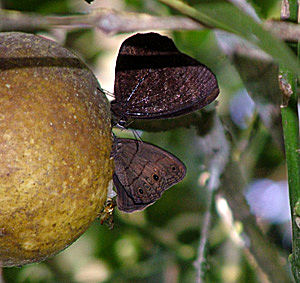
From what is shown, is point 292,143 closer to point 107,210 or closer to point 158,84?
point 158,84

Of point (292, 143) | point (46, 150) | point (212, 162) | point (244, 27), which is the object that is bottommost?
point (212, 162)

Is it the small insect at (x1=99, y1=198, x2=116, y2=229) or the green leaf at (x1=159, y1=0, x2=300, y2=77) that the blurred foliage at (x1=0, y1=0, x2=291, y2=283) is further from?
the green leaf at (x1=159, y1=0, x2=300, y2=77)

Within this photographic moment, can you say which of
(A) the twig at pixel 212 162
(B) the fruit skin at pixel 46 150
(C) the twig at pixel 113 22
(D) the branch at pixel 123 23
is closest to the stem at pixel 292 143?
(D) the branch at pixel 123 23

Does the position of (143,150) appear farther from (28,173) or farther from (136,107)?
(28,173)

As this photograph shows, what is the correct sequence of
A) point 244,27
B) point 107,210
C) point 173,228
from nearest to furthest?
point 244,27 < point 107,210 < point 173,228

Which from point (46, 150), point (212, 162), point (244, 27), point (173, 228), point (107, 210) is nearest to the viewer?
point (244, 27)

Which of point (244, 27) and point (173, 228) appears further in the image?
point (173, 228)

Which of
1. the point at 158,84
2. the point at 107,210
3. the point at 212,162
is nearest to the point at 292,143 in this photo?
the point at 158,84

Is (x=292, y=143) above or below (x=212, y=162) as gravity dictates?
above
